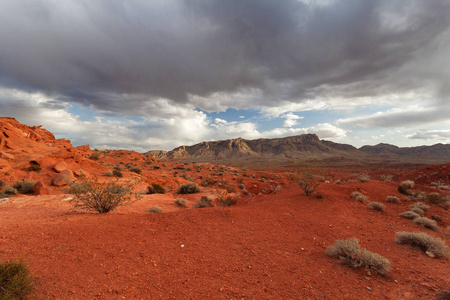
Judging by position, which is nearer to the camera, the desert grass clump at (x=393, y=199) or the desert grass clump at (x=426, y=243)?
the desert grass clump at (x=426, y=243)

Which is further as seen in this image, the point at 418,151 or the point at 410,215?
the point at 418,151

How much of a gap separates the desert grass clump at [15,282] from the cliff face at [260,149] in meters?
129

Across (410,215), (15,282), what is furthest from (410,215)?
(15,282)

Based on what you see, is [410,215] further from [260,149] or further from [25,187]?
[260,149]

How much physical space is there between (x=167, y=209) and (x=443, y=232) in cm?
1144

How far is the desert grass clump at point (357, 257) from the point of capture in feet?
13.6

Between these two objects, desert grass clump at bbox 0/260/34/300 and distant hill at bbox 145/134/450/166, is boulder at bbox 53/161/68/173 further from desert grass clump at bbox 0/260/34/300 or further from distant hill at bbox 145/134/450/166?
distant hill at bbox 145/134/450/166

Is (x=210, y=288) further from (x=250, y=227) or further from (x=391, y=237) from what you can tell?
(x=391, y=237)

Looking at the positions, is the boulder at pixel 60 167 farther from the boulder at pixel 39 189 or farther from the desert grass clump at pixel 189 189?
the desert grass clump at pixel 189 189

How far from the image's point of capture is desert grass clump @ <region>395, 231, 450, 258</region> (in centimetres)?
500

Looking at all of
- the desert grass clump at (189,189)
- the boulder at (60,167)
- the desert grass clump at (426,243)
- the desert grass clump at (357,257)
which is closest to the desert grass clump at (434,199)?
the desert grass clump at (426,243)

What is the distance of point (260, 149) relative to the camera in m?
152

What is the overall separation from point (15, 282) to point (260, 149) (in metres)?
152

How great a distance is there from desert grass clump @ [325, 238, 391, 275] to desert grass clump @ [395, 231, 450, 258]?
2204mm
